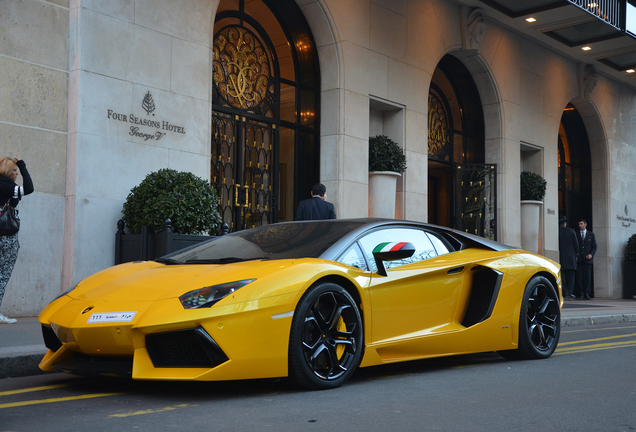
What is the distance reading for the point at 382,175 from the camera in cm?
1413

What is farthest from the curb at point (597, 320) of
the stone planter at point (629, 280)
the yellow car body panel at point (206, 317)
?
the stone planter at point (629, 280)

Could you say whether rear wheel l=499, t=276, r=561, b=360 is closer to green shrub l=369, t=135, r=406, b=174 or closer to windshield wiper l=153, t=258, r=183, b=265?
windshield wiper l=153, t=258, r=183, b=265

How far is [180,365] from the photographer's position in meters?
3.96

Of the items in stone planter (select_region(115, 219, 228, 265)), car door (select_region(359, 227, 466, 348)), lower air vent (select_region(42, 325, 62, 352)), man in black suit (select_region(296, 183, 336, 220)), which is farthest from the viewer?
man in black suit (select_region(296, 183, 336, 220))

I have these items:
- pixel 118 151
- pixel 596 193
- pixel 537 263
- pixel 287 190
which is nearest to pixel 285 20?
pixel 287 190

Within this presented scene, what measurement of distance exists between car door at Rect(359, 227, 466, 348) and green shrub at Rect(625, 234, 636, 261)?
62.2 ft

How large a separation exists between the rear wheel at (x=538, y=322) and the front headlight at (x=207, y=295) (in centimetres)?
289

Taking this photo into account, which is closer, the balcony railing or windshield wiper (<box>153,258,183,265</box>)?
windshield wiper (<box>153,258,183,265</box>)

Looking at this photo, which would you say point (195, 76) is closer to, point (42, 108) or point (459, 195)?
point (42, 108)

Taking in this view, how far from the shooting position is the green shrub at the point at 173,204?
9086 mm

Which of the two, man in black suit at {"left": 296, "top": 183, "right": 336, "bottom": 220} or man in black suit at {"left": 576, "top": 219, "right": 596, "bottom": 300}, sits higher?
man in black suit at {"left": 296, "top": 183, "right": 336, "bottom": 220}

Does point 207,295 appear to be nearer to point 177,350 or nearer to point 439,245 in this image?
point 177,350

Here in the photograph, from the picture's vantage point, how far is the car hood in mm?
4219

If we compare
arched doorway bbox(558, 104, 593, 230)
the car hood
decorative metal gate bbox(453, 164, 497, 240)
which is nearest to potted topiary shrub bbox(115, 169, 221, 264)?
the car hood
